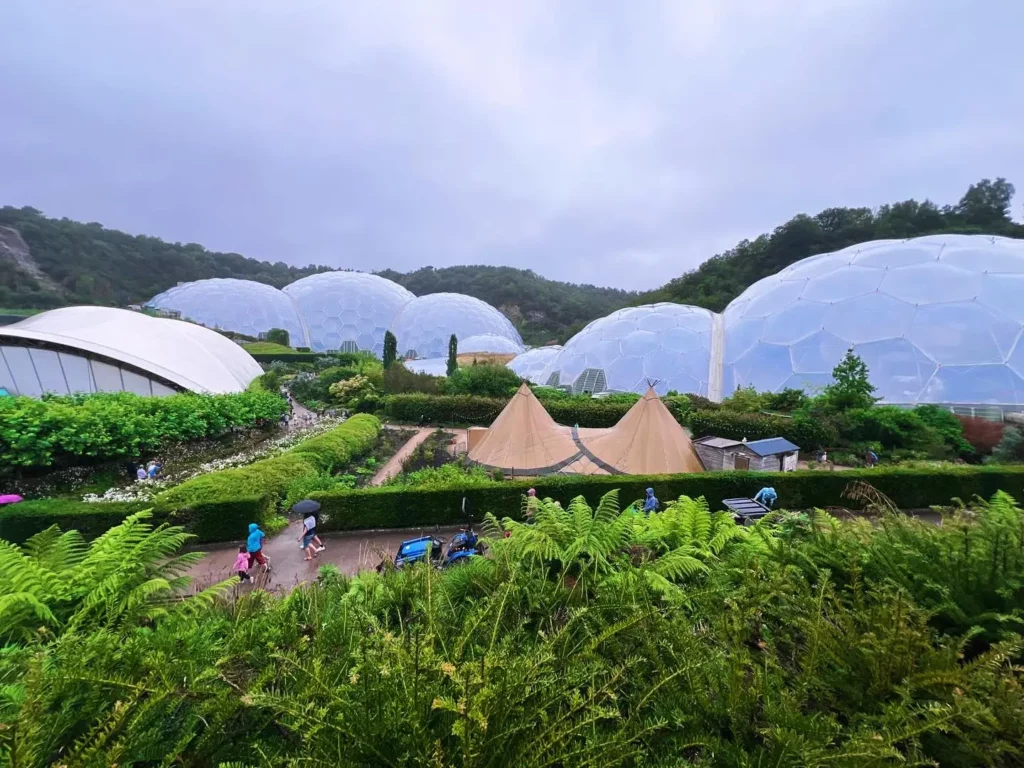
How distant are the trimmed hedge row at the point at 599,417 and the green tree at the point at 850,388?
69.3 inches

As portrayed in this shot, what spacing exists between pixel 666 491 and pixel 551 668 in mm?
8877

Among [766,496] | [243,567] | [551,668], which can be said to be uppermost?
[551,668]

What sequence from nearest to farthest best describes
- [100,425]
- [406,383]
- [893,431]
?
[100,425] < [893,431] < [406,383]

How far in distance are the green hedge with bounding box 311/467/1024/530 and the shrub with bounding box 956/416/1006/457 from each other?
443cm

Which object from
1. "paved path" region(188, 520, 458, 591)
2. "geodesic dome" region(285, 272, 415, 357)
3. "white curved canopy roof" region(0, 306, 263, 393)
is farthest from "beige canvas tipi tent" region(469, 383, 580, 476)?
"geodesic dome" region(285, 272, 415, 357)

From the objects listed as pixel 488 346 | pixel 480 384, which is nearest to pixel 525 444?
pixel 480 384

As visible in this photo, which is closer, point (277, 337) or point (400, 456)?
point (400, 456)

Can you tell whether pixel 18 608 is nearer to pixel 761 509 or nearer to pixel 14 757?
pixel 14 757

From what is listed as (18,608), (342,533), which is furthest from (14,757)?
(342,533)

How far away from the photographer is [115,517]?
26.3 ft

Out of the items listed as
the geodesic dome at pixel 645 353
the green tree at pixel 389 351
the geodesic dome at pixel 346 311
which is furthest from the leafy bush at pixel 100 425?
the geodesic dome at pixel 346 311

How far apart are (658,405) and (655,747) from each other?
10588 mm

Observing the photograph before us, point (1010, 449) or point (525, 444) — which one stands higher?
point (525, 444)

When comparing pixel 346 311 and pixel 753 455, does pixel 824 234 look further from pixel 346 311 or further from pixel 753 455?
pixel 346 311
